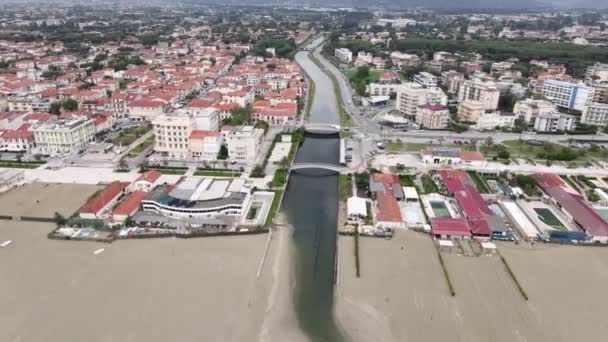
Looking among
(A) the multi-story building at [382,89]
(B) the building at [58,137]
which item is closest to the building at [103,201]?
(B) the building at [58,137]

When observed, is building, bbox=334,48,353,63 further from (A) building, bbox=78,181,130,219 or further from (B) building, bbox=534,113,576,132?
(A) building, bbox=78,181,130,219

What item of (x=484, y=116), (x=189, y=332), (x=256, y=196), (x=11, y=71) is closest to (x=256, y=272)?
(x=189, y=332)

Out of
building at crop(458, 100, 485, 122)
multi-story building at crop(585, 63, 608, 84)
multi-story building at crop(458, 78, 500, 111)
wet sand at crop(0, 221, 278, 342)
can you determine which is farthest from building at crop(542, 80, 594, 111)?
wet sand at crop(0, 221, 278, 342)

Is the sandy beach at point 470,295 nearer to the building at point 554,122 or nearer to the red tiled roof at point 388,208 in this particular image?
the red tiled roof at point 388,208

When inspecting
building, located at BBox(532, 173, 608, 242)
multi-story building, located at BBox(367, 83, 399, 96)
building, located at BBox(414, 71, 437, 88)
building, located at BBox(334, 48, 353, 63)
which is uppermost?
building, located at BBox(334, 48, 353, 63)

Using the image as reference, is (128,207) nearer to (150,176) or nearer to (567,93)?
(150,176)

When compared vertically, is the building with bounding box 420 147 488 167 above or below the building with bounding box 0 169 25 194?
above

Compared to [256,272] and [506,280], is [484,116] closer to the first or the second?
[506,280]
